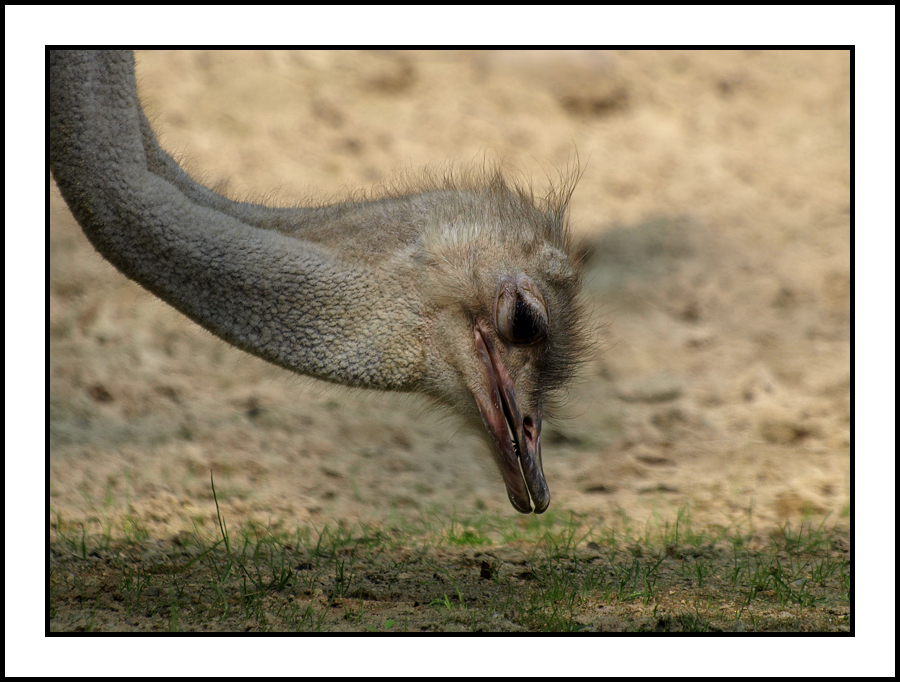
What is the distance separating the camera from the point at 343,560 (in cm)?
337

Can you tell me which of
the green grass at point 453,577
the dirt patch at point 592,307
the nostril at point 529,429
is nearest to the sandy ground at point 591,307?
the dirt patch at point 592,307

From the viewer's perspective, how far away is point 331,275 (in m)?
2.63

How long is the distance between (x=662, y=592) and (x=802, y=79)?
22.9 ft

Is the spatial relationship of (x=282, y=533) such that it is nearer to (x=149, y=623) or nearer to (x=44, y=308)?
(x=149, y=623)

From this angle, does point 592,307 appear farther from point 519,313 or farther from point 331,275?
point 331,275

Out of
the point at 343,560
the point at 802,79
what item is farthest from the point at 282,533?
the point at 802,79

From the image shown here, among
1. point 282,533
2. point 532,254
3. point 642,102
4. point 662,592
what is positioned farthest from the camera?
point 642,102

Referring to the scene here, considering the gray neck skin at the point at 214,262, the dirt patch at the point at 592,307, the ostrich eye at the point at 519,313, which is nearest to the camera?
→ the gray neck skin at the point at 214,262

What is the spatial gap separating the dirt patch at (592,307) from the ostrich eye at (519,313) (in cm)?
63

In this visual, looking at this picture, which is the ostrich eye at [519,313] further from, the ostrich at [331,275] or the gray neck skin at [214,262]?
the gray neck skin at [214,262]

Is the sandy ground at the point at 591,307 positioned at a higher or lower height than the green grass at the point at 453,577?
higher

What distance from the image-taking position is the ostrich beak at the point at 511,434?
8.54 ft

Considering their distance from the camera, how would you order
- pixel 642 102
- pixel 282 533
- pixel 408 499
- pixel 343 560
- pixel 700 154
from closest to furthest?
pixel 343 560
pixel 282 533
pixel 408 499
pixel 700 154
pixel 642 102

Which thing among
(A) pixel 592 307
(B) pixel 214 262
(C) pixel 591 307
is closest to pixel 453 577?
(B) pixel 214 262
